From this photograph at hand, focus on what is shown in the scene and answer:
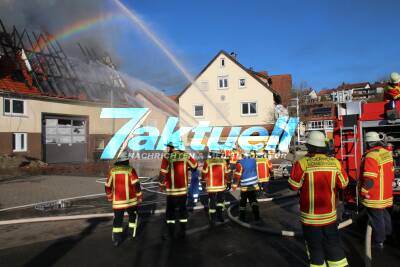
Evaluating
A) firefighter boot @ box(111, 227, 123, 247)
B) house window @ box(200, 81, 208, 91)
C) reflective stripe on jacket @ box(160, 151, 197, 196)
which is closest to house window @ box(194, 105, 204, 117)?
house window @ box(200, 81, 208, 91)

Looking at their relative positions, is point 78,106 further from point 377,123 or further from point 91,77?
point 377,123

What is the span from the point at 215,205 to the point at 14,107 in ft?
57.4

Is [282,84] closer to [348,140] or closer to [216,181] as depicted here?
[216,181]

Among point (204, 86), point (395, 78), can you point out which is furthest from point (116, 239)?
point (204, 86)

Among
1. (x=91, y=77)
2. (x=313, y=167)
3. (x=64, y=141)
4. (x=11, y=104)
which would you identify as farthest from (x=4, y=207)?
(x=91, y=77)

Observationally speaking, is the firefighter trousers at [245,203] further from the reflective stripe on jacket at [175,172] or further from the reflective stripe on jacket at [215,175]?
the reflective stripe on jacket at [175,172]

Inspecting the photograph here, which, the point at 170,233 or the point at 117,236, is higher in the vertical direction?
the point at 117,236

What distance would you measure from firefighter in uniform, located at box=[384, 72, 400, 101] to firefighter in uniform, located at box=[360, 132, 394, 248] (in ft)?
4.94

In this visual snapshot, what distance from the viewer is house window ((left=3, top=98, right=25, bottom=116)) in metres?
20.8

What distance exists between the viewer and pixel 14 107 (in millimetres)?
21359

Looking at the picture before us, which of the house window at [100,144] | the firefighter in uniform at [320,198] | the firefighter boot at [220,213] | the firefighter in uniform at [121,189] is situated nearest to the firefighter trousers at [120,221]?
the firefighter in uniform at [121,189]

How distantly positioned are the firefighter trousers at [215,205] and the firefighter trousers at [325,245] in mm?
3752

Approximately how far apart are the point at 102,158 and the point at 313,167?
23.1 m

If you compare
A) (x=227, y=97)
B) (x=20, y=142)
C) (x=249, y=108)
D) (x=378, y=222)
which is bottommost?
(x=378, y=222)
